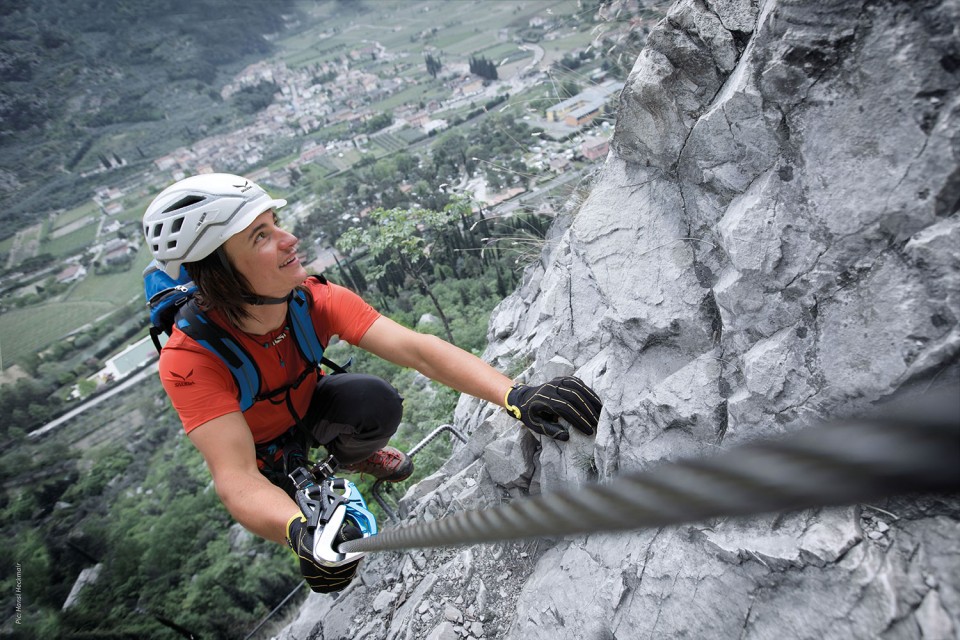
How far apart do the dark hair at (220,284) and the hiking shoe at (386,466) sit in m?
2.89

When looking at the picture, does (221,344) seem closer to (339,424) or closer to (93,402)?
(339,424)

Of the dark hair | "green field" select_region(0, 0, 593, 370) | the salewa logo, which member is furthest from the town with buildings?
the salewa logo

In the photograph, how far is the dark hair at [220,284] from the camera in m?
3.41

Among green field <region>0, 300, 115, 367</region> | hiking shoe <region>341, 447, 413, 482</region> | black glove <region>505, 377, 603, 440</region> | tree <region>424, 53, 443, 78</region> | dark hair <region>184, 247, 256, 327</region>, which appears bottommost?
green field <region>0, 300, 115, 367</region>

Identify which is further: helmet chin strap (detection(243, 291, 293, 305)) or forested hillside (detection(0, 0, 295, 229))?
forested hillside (detection(0, 0, 295, 229))

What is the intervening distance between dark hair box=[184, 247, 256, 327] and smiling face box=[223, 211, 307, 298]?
0.15 ft

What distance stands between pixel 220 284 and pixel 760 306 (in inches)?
136

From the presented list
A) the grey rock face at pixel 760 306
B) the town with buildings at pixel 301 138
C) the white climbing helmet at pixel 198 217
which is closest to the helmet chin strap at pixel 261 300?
the white climbing helmet at pixel 198 217

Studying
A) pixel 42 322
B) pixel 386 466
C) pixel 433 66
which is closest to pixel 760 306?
pixel 386 466

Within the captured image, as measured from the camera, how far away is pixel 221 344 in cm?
342

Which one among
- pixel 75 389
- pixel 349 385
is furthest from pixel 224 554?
pixel 75 389

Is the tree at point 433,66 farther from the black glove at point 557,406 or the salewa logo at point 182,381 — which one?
the black glove at point 557,406

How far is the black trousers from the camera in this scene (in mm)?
4254

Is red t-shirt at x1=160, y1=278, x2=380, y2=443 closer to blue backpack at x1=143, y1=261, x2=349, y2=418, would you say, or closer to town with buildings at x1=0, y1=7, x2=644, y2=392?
blue backpack at x1=143, y1=261, x2=349, y2=418
